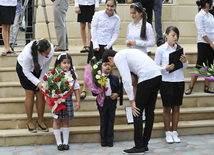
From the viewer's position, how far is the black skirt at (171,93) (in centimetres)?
623

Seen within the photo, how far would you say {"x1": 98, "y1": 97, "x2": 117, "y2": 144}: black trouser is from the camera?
20.0ft

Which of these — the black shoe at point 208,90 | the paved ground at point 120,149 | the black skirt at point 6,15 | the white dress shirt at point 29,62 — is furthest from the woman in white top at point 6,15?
the black shoe at point 208,90

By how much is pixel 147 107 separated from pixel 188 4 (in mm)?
5354

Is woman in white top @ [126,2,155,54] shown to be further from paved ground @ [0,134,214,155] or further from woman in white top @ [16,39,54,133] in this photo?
paved ground @ [0,134,214,155]

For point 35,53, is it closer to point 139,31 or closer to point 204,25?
point 139,31

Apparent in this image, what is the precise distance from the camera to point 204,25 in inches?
285

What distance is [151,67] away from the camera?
5410mm

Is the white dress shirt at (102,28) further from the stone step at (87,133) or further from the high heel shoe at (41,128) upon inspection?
the high heel shoe at (41,128)

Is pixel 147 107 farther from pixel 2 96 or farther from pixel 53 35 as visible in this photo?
pixel 53 35

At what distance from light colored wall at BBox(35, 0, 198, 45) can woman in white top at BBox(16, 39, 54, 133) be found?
12.2 ft

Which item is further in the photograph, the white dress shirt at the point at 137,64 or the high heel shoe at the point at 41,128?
the high heel shoe at the point at 41,128

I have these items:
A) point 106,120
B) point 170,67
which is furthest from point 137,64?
point 106,120

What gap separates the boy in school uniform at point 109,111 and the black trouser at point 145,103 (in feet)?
1.91

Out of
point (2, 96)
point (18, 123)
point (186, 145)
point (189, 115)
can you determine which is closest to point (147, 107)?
point (186, 145)
